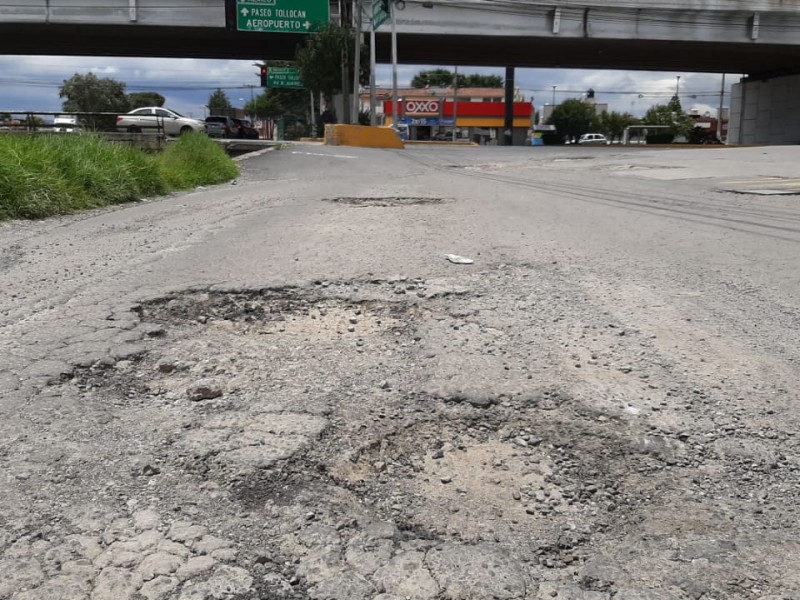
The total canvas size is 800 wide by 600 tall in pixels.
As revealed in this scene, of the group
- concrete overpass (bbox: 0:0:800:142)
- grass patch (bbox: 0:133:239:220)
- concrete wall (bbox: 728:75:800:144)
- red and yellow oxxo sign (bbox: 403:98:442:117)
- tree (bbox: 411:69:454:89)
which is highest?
tree (bbox: 411:69:454:89)

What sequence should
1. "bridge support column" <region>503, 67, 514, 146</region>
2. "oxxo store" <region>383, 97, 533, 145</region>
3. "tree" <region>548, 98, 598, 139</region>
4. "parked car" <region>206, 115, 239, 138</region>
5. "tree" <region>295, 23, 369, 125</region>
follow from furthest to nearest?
"tree" <region>548, 98, 598, 139</region> → "oxxo store" <region>383, 97, 533, 145</region> → "bridge support column" <region>503, 67, 514, 146</region> → "parked car" <region>206, 115, 239, 138</region> → "tree" <region>295, 23, 369, 125</region>

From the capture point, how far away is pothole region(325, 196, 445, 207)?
9.65 meters

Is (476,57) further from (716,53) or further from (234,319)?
(234,319)

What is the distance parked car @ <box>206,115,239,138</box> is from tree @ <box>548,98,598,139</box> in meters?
50.3

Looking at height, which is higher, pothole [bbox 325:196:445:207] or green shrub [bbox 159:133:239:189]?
green shrub [bbox 159:133:239:189]

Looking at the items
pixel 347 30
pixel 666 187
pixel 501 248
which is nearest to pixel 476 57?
pixel 347 30

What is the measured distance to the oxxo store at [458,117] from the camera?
7419 cm

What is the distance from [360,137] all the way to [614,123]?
6765 cm

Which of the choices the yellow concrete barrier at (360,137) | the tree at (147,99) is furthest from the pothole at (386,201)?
the tree at (147,99)

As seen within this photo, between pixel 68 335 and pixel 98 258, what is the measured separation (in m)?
2.44

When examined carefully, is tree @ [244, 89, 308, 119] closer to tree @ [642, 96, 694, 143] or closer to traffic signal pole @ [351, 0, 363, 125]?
tree @ [642, 96, 694, 143]

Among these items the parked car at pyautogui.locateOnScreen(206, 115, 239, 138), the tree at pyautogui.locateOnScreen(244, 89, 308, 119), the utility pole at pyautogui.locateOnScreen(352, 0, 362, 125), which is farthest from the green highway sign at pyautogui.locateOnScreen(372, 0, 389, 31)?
the tree at pyautogui.locateOnScreen(244, 89, 308, 119)

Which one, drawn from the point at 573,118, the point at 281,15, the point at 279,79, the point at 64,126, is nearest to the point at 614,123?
the point at 573,118

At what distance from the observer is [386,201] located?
393 inches
